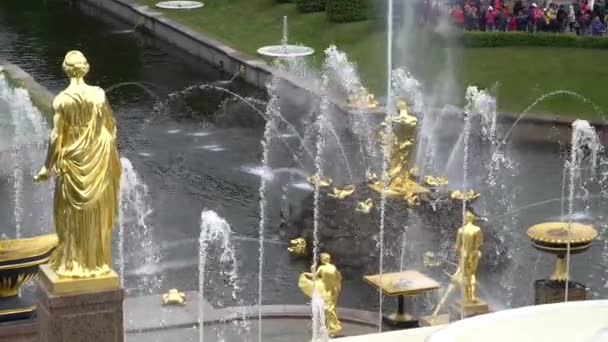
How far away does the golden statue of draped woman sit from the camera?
40.7 feet

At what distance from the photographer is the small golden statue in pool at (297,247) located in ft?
65.9

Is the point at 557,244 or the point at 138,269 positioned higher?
the point at 557,244

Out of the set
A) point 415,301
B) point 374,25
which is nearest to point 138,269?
point 415,301

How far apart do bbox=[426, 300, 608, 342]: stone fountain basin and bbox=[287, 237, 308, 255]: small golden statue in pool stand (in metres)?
10.2

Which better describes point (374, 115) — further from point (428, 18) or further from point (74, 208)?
point (74, 208)

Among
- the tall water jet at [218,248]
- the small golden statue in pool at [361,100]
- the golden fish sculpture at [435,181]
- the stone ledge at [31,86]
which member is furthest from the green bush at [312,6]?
the tall water jet at [218,248]

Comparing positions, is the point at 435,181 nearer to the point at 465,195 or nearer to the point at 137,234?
the point at 465,195

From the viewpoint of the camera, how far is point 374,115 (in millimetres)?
27297

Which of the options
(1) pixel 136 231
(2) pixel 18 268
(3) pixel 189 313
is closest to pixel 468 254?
(3) pixel 189 313

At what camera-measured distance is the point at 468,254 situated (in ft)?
51.3

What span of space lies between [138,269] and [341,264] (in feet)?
8.20

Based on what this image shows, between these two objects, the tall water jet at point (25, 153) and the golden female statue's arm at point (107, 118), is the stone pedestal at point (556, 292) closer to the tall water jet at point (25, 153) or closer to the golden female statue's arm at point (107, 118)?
the golden female statue's arm at point (107, 118)

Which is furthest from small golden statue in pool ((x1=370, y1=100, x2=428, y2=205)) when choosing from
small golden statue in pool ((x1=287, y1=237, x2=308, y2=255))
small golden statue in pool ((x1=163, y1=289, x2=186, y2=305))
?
small golden statue in pool ((x1=163, y1=289, x2=186, y2=305))

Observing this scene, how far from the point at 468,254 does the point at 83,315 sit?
4655 mm
